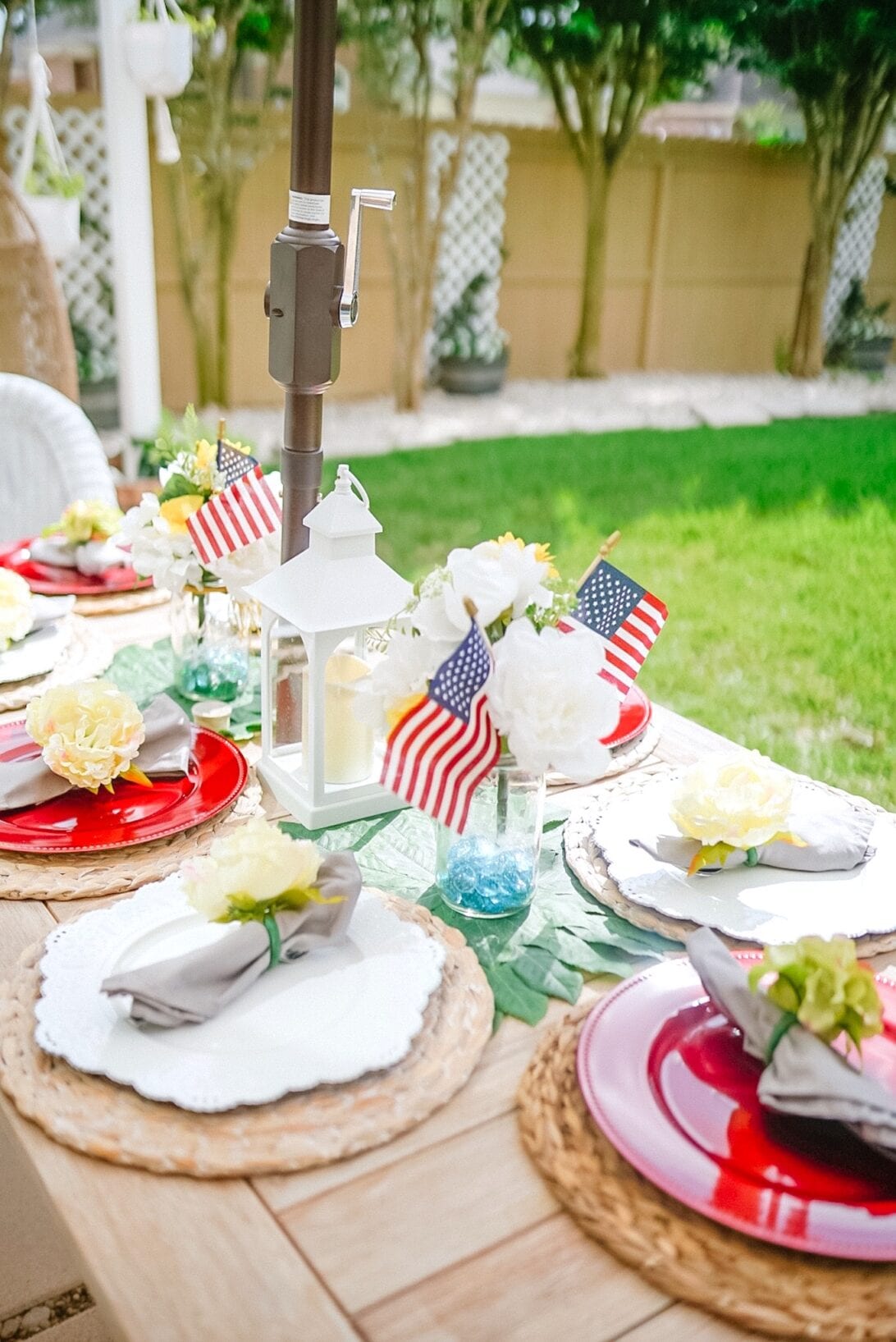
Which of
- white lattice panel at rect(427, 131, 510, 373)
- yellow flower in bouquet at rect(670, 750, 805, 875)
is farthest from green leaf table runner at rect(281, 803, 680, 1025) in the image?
white lattice panel at rect(427, 131, 510, 373)

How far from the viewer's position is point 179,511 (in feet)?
4.79

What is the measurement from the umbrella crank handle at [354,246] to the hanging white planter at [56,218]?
2985mm

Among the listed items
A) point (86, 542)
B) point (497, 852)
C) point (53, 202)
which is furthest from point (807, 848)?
point (53, 202)

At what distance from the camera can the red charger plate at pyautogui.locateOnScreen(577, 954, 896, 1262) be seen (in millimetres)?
761

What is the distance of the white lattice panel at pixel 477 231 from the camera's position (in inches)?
304

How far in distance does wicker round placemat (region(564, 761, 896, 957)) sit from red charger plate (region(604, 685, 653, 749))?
0.07 meters

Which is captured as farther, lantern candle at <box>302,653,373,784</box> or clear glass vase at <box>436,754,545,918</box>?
lantern candle at <box>302,653,373,784</box>

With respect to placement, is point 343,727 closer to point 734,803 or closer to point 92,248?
point 734,803

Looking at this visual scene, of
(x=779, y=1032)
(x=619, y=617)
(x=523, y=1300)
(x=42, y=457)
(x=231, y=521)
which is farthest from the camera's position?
(x=42, y=457)

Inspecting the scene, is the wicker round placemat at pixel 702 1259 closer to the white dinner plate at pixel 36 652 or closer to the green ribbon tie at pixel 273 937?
the green ribbon tie at pixel 273 937

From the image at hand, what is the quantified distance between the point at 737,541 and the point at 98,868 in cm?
395

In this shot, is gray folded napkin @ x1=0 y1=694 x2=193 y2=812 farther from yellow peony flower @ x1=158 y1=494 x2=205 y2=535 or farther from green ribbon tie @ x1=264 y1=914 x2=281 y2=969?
green ribbon tie @ x1=264 y1=914 x2=281 y2=969

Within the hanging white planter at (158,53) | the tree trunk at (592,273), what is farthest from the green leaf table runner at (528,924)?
the tree trunk at (592,273)

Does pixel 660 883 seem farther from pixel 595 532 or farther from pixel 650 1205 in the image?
pixel 595 532
